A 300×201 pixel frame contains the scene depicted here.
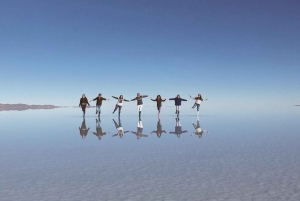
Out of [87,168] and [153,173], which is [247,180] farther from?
[87,168]

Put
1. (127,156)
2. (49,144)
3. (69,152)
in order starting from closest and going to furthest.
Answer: (127,156) < (69,152) < (49,144)

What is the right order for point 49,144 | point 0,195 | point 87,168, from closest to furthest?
point 0,195
point 87,168
point 49,144

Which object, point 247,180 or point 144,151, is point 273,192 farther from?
point 144,151

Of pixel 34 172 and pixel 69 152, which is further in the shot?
pixel 69 152

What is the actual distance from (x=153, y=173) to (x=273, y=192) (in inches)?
121

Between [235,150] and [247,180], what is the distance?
15.9 ft

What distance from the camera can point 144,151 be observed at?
492 inches

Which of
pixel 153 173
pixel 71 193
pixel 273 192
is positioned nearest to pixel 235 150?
pixel 153 173

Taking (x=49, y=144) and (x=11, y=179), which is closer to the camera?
(x=11, y=179)

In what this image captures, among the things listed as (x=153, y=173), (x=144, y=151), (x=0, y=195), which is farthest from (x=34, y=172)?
(x=144, y=151)

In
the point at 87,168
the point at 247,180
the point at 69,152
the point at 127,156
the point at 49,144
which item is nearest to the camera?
the point at 247,180

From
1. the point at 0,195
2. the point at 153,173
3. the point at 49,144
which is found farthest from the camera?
the point at 49,144

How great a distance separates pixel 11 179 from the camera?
804 centimetres

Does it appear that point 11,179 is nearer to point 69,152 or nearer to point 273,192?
point 69,152
